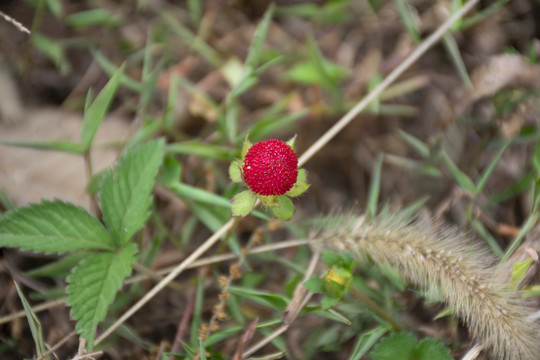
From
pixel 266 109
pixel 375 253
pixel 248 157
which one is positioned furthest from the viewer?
pixel 266 109

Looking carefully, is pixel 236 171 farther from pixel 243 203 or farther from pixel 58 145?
pixel 58 145

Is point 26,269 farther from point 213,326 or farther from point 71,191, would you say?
point 213,326

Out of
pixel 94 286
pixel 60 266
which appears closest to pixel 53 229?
pixel 94 286

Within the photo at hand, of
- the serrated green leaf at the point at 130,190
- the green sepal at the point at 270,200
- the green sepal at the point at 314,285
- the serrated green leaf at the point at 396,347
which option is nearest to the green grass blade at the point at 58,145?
the serrated green leaf at the point at 130,190

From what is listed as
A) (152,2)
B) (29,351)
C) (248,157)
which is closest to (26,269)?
(29,351)

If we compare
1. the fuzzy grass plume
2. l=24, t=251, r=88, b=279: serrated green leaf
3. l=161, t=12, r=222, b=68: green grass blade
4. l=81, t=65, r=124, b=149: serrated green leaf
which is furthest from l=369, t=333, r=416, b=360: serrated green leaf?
l=161, t=12, r=222, b=68: green grass blade

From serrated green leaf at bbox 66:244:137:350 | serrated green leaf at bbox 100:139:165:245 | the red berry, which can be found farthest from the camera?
serrated green leaf at bbox 100:139:165:245

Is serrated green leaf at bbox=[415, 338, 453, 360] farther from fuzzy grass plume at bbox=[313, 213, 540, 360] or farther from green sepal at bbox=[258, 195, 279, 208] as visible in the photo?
green sepal at bbox=[258, 195, 279, 208]
